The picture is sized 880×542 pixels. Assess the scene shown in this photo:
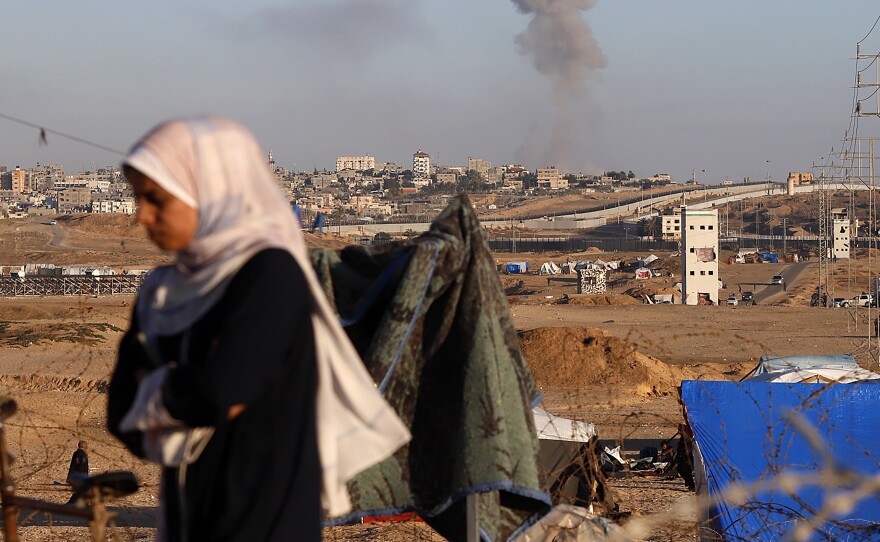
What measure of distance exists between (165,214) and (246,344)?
30 centimetres

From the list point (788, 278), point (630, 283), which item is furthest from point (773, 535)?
point (788, 278)

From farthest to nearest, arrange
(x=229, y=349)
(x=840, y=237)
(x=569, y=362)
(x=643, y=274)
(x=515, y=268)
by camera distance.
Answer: (x=840, y=237) < (x=515, y=268) < (x=643, y=274) < (x=569, y=362) < (x=229, y=349)

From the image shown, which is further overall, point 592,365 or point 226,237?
point 592,365

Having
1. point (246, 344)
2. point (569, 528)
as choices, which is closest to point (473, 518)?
point (569, 528)

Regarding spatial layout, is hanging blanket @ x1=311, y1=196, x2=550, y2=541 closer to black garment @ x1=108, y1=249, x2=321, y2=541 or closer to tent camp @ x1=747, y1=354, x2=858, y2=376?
black garment @ x1=108, y1=249, x2=321, y2=541

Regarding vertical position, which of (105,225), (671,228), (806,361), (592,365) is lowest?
(671,228)

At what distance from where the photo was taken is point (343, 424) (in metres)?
2.15

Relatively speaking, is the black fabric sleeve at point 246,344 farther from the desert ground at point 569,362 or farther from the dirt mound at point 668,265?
the dirt mound at point 668,265

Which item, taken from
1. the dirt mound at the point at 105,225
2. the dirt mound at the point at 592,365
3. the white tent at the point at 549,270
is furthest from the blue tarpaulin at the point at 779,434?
the dirt mound at the point at 105,225

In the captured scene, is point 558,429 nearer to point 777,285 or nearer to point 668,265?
point 777,285

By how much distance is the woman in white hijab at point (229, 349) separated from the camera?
191 cm

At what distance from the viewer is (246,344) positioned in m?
1.89

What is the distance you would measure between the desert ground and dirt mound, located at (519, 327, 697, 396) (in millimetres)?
34

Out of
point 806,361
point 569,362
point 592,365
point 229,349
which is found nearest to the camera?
point 229,349
